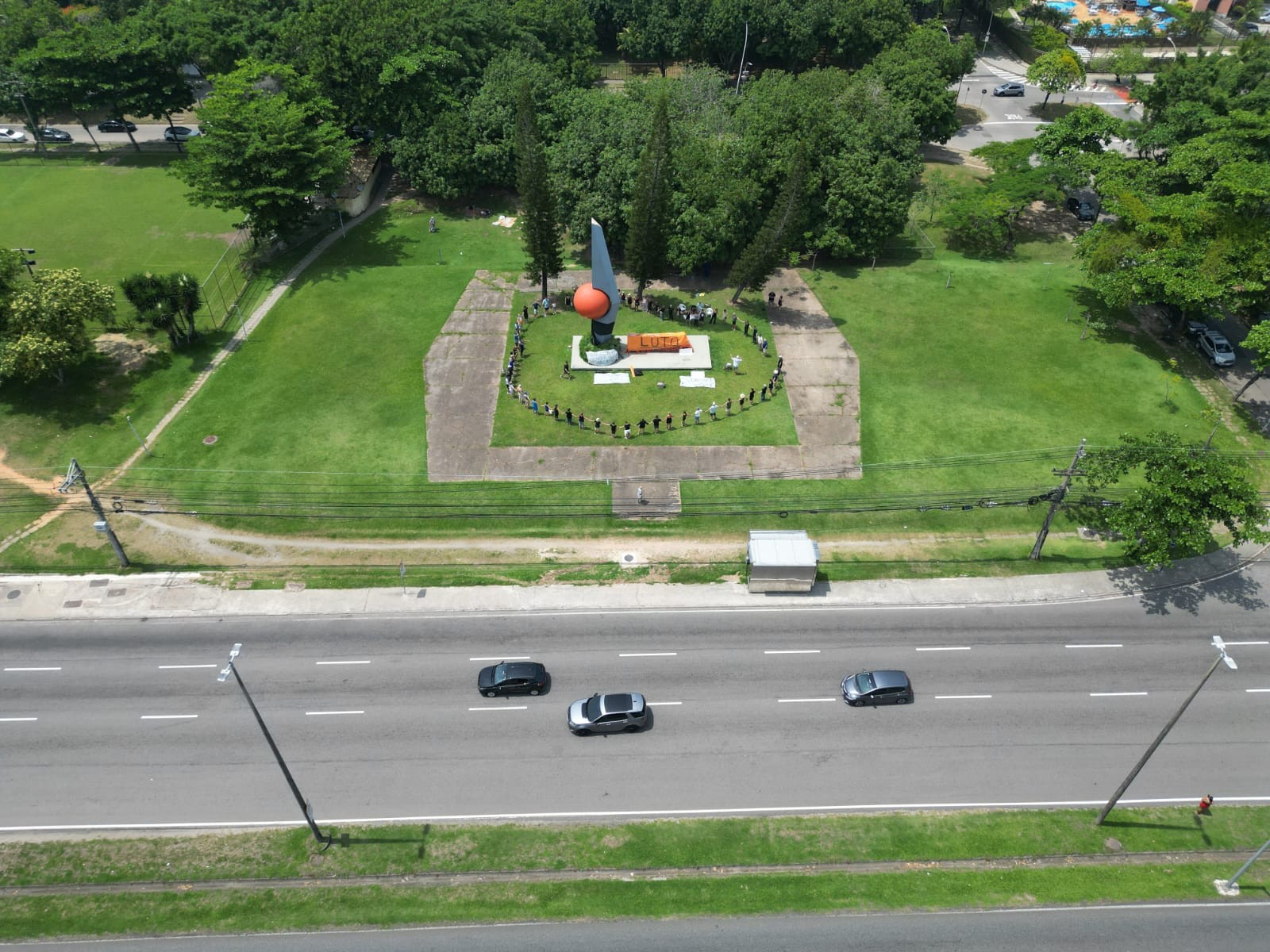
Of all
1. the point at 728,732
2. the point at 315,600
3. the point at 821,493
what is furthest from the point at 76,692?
the point at 821,493

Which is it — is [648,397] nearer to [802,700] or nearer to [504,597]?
[504,597]

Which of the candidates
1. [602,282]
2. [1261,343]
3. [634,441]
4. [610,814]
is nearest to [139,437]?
[602,282]

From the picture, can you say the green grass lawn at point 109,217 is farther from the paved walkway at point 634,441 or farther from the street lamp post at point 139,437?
the paved walkway at point 634,441

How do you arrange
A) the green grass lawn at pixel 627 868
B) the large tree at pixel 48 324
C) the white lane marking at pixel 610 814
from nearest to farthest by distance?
the green grass lawn at pixel 627 868 < the white lane marking at pixel 610 814 < the large tree at pixel 48 324

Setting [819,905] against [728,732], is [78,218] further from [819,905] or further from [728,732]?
[819,905]

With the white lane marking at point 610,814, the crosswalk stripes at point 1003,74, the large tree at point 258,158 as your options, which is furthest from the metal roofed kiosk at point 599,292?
Answer: the crosswalk stripes at point 1003,74

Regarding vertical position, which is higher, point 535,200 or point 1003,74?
point 1003,74

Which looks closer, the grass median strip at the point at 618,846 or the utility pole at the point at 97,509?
the grass median strip at the point at 618,846
